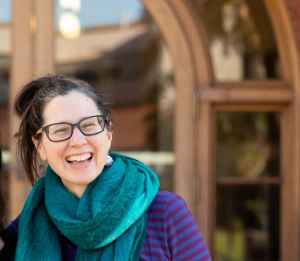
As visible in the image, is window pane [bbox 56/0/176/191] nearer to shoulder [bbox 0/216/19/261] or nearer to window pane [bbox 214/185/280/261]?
window pane [bbox 214/185/280/261]

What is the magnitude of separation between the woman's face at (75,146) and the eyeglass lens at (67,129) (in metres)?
0.01

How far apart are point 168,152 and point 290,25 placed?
3.95 ft

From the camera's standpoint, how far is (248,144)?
2.70m

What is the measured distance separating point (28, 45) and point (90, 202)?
1.69 metres

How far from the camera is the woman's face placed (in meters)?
1.31

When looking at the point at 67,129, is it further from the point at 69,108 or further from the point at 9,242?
the point at 9,242

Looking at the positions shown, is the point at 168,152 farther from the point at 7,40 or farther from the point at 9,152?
the point at 7,40

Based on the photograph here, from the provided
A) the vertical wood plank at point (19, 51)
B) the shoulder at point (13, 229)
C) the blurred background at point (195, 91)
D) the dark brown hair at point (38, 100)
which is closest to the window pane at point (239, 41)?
the blurred background at point (195, 91)

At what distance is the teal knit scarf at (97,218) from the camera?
Answer: 1277mm

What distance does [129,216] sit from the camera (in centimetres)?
129

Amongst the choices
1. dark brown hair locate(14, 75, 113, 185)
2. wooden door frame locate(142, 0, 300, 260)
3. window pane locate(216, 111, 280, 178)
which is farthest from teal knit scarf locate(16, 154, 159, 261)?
window pane locate(216, 111, 280, 178)

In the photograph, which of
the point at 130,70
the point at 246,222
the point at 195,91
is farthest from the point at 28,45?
the point at 246,222

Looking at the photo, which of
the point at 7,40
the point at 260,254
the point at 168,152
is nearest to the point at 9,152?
the point at 7,40

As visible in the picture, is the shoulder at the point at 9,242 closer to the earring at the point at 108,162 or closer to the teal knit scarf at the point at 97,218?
the teal knit scarf at the point at 97,218
